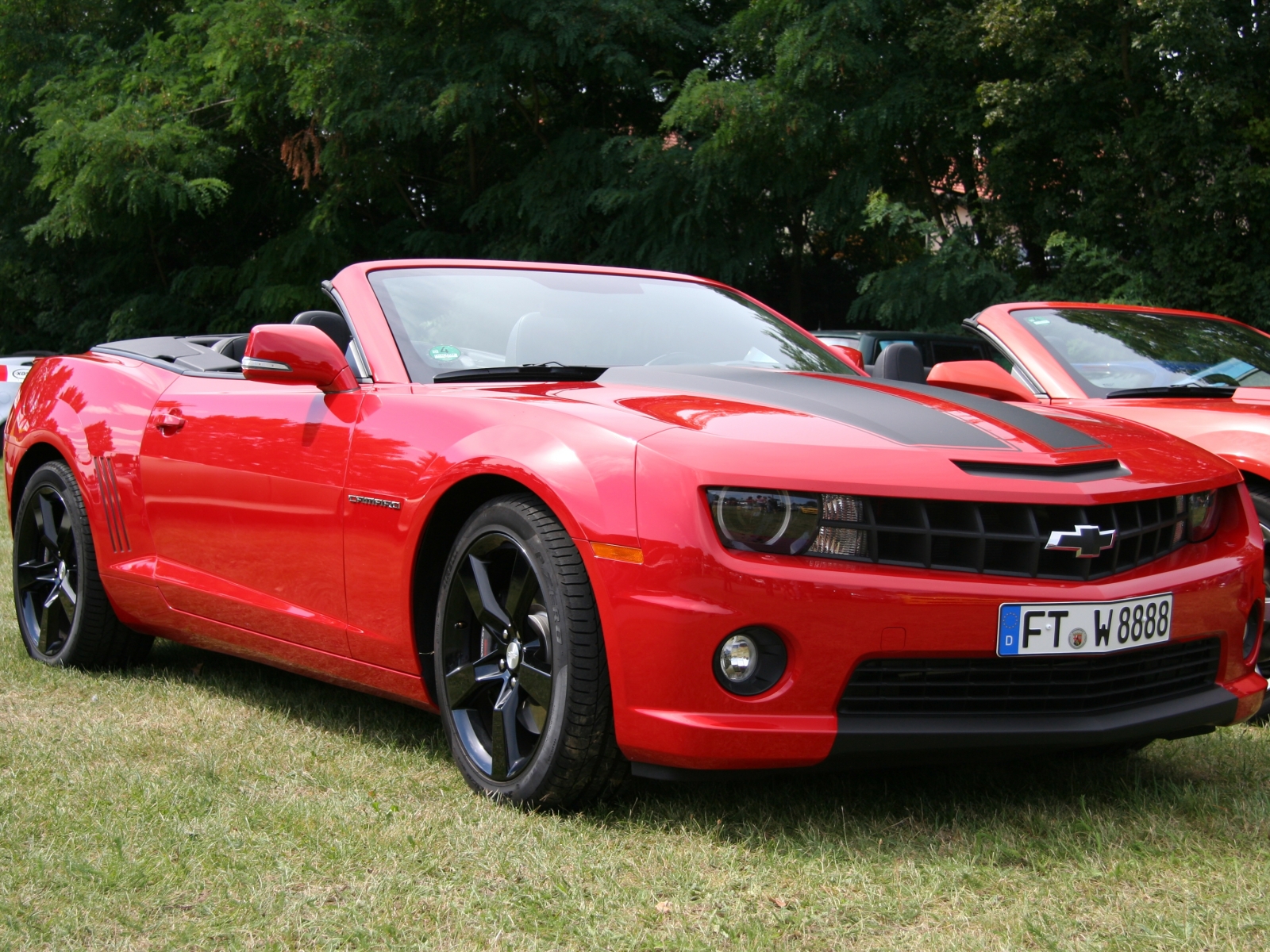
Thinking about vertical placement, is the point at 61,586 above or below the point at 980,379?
below

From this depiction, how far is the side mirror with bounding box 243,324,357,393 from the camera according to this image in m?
3.68

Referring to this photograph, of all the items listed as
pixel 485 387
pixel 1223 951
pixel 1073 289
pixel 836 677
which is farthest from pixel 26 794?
pixel 1073 289

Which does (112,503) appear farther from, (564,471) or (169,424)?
(564,471)

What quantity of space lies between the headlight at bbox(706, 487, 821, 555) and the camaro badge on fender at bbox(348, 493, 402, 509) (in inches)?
39.3

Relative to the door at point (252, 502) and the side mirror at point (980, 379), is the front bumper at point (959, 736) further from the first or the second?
the side mirror at point (980, 379)

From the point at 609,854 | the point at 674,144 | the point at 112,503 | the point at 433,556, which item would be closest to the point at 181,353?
the point at 112,503

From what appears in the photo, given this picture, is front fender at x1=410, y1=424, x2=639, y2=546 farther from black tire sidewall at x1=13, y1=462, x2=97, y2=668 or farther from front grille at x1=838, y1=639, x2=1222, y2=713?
black tire sidewall at x1=13, y1=462, x2=97, y2=668

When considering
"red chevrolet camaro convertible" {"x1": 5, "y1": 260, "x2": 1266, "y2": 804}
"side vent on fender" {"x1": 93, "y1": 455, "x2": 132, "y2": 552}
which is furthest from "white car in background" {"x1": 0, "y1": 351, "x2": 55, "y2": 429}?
"red chevrolet camaro convertible" {"x1": 5, "y1": 260, "x2": 1266, "y2": 804}

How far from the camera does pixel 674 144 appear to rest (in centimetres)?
1723

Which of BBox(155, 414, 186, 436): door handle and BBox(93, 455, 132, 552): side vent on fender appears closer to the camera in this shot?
BBox(155, 414, 186, 436): door handle

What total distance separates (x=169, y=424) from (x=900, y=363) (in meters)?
2.37

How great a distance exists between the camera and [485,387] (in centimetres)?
357

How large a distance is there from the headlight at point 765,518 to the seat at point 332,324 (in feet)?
6.24

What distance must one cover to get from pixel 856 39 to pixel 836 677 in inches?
524
